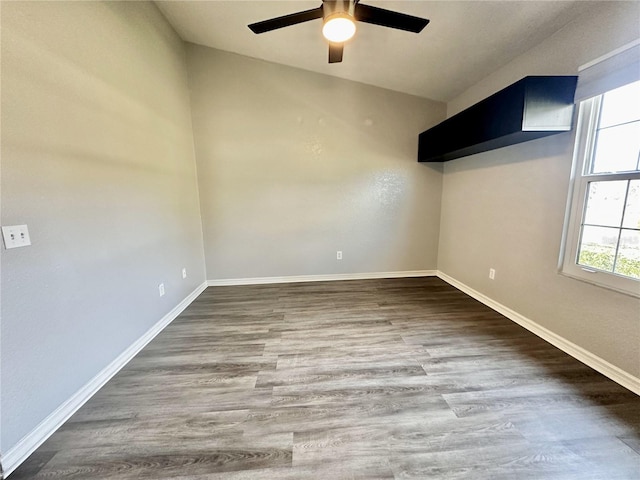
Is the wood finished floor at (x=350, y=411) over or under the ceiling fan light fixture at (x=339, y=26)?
under

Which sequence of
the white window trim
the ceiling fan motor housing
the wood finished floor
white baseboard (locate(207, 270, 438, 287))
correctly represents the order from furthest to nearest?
white baseboard (locate(207, 270, 438, 287)), the white window trim, the ceiling fan motor housing, the wood finished floor

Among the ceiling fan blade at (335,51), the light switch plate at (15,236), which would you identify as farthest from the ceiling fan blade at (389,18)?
the light switch plate at (15,236)

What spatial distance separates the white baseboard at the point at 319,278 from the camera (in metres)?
3.56

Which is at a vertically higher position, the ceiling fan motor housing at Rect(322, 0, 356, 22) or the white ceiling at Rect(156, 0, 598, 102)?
the white ceiling at Rect(156, 0, 598, 102)

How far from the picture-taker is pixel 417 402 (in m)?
1.52

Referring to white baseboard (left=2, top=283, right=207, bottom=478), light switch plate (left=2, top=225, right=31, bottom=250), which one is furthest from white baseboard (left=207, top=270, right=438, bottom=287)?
light switch plate (left=2, top=225, right=31, bottom=250)

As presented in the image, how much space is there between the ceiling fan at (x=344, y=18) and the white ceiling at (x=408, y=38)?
0.47 metres

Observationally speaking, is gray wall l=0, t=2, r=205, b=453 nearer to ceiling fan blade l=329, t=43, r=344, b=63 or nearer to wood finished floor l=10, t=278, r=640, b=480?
wood finished floor l=10, t=278, r=640, b=480

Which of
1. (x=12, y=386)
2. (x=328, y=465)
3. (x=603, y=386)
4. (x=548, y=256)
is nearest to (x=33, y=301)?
(x=12, y=386)

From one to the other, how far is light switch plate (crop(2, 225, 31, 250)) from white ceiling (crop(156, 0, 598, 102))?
2.35m

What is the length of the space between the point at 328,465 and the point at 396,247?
9.72 ft

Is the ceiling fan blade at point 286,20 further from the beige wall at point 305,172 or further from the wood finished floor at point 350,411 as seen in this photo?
the wood finished floor at point 350,411

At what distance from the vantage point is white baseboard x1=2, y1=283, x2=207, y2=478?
1.18m

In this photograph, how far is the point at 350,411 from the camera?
1.46 metres
